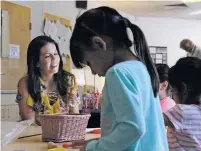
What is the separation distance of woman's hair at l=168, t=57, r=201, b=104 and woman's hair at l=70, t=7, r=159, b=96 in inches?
20.9

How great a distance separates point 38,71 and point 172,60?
4.70 metres

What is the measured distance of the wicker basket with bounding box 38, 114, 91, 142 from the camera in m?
1.37

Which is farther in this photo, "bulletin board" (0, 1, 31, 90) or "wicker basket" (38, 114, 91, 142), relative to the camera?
"bulletin board" (0, 1, 31, 90)

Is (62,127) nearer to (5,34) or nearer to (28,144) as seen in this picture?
(28,144)

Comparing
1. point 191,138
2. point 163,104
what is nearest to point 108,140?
point 191,138

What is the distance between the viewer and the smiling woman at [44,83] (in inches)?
81.5

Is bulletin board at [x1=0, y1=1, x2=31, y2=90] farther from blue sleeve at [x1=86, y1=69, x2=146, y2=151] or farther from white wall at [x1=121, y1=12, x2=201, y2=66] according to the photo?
white wall at [x1=121, y1=12, x2=201, y2=66]

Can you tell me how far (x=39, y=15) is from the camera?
3680 millimetres

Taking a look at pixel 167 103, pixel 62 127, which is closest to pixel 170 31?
pixel 167 103

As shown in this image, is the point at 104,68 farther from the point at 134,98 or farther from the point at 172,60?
the point at 172,60

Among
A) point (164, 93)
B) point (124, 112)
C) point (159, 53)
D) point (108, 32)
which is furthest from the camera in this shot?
point (159, 53)

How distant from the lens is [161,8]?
216 inches

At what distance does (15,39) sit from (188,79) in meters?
2.19

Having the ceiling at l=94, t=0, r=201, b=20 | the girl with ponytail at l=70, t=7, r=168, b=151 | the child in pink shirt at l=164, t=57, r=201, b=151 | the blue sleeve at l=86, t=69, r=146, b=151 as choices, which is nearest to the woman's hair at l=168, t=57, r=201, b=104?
the child in pink shirt at l=164, t=57, r=201, b=151
